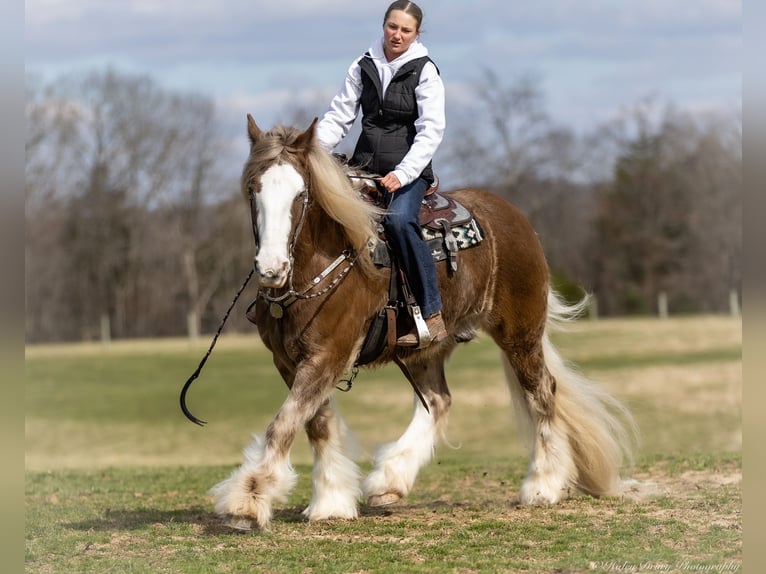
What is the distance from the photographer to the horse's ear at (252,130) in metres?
6.81

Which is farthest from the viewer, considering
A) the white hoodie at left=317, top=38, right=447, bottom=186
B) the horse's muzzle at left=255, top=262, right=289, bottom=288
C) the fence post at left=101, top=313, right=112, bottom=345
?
the fence post at left=101, top=313, right=112, bottom=345

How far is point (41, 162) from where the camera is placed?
54.1 metres

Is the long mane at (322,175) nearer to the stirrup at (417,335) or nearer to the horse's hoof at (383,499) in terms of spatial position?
the stirrup at (417,335)

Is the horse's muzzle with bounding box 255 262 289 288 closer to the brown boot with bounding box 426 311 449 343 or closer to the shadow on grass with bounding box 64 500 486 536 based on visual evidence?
the brown boot with bounding box 426 311 449 343

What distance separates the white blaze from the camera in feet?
20.1

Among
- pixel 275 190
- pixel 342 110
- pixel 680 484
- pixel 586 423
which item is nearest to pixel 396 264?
pixel 342 110

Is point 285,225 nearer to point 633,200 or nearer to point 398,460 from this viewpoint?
point 398,460

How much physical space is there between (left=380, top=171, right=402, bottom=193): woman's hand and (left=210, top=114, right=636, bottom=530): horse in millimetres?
193

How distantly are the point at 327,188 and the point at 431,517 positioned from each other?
272cm

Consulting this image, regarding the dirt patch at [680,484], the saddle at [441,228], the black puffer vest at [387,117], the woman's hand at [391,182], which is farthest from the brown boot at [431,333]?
the dirt patch at [680,484]

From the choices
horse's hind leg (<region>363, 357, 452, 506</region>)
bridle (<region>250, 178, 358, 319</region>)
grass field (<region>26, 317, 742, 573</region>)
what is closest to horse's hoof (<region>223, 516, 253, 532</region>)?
grass field (<region>26, 317, 742, 573</region>)

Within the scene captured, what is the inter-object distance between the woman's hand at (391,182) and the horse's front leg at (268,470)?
4.56 ft

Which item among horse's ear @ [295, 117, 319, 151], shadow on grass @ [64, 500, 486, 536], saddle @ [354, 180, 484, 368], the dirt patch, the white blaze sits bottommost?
the dirt patch

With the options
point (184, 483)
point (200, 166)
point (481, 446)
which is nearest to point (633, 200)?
point (200, 166)
